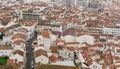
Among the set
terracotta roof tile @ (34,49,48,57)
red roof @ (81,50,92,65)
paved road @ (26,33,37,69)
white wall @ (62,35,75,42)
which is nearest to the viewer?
paved road @ (26,33,37,69)

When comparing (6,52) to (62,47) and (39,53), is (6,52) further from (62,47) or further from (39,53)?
(62,47)

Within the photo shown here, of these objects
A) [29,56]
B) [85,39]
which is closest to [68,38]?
[85,39]

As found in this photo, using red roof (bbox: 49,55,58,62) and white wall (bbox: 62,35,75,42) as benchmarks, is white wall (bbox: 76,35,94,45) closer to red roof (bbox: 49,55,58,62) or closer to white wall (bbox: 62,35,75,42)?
white wall (bbox: 62,35,75,42)

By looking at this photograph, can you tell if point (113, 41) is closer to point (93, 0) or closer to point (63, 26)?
point (63, 26)

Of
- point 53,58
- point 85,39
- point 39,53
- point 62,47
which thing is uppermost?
point 39,53

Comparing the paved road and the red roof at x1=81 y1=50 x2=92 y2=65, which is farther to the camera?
the red roof at x1=81 y1=50 x2=92 y2=65

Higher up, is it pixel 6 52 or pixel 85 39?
pixel 6 52

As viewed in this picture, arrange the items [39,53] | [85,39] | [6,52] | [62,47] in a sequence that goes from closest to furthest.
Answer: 1. [39,53]
2. [6,52]
3. [62,47]
4. [85,39]

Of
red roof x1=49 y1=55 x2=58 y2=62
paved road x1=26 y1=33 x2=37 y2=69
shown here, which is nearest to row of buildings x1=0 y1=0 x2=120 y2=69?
red roof x1=49 y1=55 x2=58 y2=62

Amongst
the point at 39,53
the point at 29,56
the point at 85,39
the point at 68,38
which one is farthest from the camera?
the point at 68,38

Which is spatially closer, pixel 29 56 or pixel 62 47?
pixel 29 56

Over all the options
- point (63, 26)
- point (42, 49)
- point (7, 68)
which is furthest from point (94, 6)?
point (7, 68)
